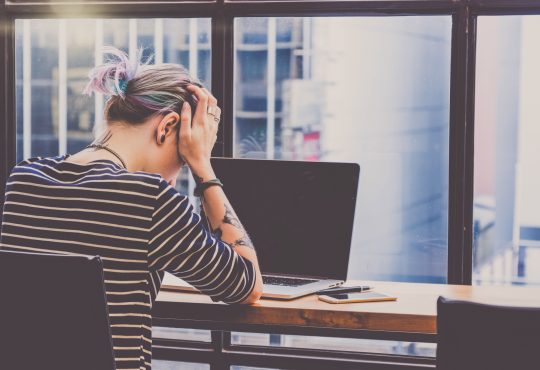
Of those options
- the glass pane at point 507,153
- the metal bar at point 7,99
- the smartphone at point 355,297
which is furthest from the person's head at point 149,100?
the metal bar at point 7,99

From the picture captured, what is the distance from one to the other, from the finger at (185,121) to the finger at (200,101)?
1.6 inches

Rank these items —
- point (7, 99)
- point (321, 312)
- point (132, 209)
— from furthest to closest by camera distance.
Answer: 1. point (7, 99)
2. point (321, 312)
3. point (132, 209)

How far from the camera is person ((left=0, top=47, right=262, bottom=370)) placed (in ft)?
4.78

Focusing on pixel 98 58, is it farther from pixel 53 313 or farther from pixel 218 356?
pixel 53 313

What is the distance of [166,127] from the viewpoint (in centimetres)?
168

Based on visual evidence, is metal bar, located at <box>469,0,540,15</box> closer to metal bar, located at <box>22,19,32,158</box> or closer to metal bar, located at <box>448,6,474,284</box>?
metal bar, located at <box>448,6,474,284</box>

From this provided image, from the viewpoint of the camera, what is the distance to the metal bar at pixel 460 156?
2.82 metres

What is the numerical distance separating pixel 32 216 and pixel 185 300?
667 mm

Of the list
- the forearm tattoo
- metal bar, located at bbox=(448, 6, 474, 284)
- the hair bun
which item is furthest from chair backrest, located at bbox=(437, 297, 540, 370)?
metal bar, located at bbox=(448, 6, 474, 284)

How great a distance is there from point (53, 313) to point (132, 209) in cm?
24

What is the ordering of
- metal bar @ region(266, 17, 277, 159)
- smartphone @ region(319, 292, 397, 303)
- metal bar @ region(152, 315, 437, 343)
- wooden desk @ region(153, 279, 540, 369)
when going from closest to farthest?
wooden desk @ region(153, 279, 540, 369) → smartphone @ region(319, 292, 397, 303) → metal bar @ region(152, 315, 437, 343) → metal bar @ region(266, 17, 277, 159)

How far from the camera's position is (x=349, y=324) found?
1.98 meters

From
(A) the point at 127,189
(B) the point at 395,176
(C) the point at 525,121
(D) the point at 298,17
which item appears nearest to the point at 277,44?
(D) the point at 298,17

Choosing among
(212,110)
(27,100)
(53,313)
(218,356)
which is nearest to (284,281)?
(212,110)
